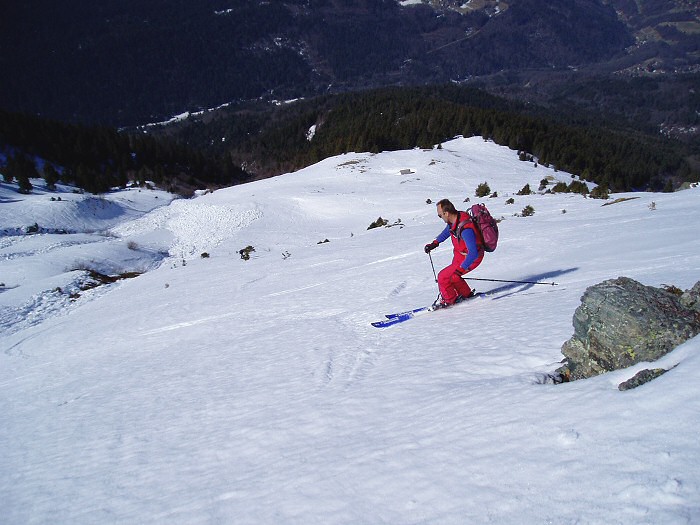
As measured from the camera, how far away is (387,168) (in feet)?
131

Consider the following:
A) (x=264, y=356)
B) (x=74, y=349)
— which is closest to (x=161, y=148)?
(x=74, y=349)

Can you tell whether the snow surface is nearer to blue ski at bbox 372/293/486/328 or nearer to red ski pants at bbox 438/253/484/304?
blue ski at bbox 372/293/486/328

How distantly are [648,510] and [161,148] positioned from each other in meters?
78.0

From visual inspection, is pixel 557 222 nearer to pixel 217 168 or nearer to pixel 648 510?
pixel 648 510

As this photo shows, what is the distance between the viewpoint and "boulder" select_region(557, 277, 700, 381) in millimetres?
→ 3521

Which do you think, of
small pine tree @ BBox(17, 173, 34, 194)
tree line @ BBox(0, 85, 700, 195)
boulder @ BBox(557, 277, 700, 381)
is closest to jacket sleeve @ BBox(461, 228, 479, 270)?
boulder @ BBox(557, 277, 700, 381)

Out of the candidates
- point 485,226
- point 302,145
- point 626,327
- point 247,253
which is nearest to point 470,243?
point 485,226

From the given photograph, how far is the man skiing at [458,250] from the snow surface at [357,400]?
0.54m

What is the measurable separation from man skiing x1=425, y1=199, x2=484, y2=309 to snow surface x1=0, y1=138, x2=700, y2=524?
538 millimetres

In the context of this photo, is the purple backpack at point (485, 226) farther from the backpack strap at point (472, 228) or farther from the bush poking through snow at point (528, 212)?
the bush poking through snow at point (528, 212)

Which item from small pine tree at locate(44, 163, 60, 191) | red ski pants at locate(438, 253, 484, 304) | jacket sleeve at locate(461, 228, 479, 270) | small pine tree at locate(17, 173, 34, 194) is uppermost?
small pine tree at locate(44, 163, 60, 191)

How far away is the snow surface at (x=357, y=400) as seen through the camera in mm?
2637

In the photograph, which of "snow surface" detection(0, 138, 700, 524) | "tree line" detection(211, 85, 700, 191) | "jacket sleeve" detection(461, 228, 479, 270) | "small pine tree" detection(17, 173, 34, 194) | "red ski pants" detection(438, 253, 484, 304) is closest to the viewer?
→ "snow surface" detection(0, 138, 700, 524)

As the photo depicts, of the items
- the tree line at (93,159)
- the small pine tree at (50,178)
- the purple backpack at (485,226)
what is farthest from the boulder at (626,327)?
the small pine tree at (50,178)
